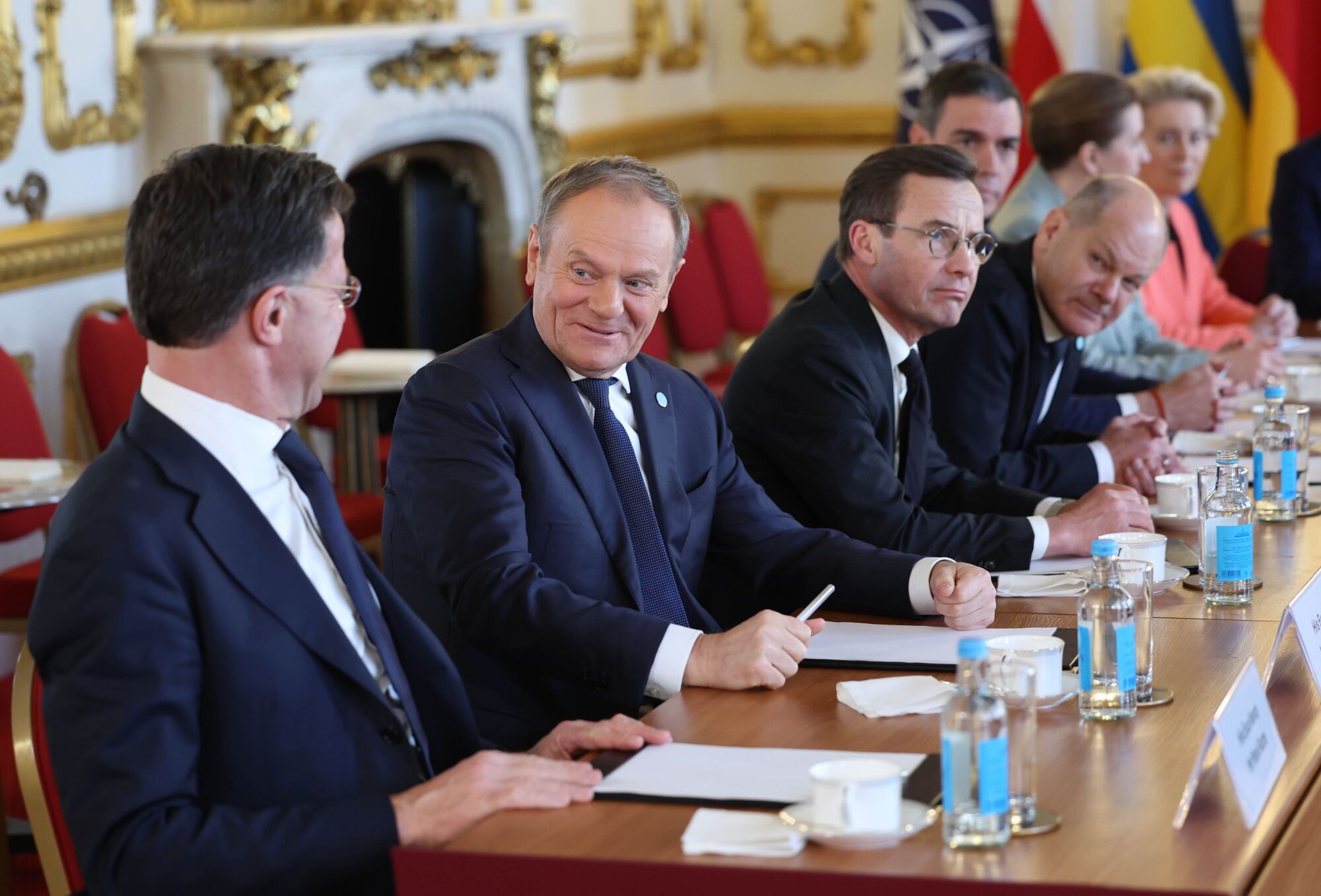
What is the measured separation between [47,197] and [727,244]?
10.5 ft

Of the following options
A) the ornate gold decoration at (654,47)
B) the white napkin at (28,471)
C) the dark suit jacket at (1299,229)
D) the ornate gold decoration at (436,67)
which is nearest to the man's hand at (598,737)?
the white napkin at (28,471)

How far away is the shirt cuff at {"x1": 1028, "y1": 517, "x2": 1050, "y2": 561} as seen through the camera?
2.74 m

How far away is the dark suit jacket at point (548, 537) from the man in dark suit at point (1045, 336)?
982 millimetres

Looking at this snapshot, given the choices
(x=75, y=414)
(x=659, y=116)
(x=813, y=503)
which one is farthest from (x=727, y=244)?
(x=813, y=503)

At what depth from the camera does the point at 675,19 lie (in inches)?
313

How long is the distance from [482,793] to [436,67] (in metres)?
4.46

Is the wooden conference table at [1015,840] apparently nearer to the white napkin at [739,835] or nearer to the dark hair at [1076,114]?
the white napkin at [739,835]

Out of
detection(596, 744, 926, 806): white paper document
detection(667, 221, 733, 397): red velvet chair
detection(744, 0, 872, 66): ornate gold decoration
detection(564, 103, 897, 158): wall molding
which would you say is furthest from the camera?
detection(744, 0, 872, 66): ornate gold decoration

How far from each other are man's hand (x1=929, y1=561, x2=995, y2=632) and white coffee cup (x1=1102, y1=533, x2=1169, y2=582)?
0.27m

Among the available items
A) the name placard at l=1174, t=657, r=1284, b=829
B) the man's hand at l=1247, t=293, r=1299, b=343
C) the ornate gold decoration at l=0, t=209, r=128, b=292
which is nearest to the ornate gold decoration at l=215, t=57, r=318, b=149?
the ornate gold decoration at l=0, t=209, r=128, b=292

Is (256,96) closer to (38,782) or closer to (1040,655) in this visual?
(38,782)

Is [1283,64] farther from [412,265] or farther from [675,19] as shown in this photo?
[412,265]

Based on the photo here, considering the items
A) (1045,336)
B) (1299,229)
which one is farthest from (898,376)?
(1299,229)

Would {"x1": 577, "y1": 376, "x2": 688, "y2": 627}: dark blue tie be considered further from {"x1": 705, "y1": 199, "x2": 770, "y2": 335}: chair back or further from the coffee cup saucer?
{"x1": 705, "y1": 199, "x2": 770, "y2": 335}: chair back
